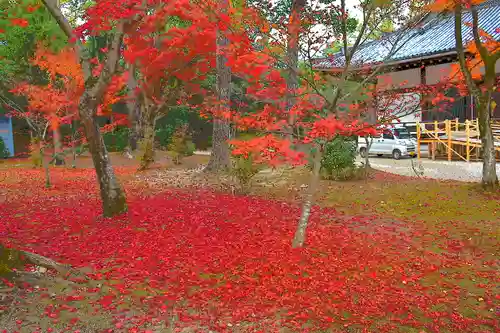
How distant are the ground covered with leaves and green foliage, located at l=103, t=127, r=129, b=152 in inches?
704

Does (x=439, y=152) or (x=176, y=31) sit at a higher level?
(x=176, y=31)

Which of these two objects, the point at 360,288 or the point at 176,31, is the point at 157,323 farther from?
the point at 176,31

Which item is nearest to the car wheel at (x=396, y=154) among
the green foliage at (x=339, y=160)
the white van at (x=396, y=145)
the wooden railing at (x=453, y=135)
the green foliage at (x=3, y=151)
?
the white van at (x=396, y=145)

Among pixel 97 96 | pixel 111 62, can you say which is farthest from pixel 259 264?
pixel 111 62

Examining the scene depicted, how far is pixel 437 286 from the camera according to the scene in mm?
5598

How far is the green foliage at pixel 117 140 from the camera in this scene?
28436 millimetres

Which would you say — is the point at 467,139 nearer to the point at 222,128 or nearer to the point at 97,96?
the point at 222,128

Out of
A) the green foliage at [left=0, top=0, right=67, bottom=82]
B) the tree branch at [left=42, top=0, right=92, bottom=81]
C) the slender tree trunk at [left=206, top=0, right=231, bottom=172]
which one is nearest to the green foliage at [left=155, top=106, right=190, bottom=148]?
the green foliage at [left=0, top=0, right=67, bottom=82]

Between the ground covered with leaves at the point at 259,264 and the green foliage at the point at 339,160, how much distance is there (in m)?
2.38

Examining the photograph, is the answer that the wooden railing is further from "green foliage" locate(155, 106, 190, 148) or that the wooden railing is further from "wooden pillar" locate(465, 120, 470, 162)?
"green foliage" locate(155, 106, 190, 148)

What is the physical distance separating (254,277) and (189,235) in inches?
79.7

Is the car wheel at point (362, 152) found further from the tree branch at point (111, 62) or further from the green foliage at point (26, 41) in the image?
the tree branch at point (111, 62)

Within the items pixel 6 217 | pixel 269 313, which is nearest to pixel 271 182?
pixel 6 217

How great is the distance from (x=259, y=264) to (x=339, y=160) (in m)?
7.62
